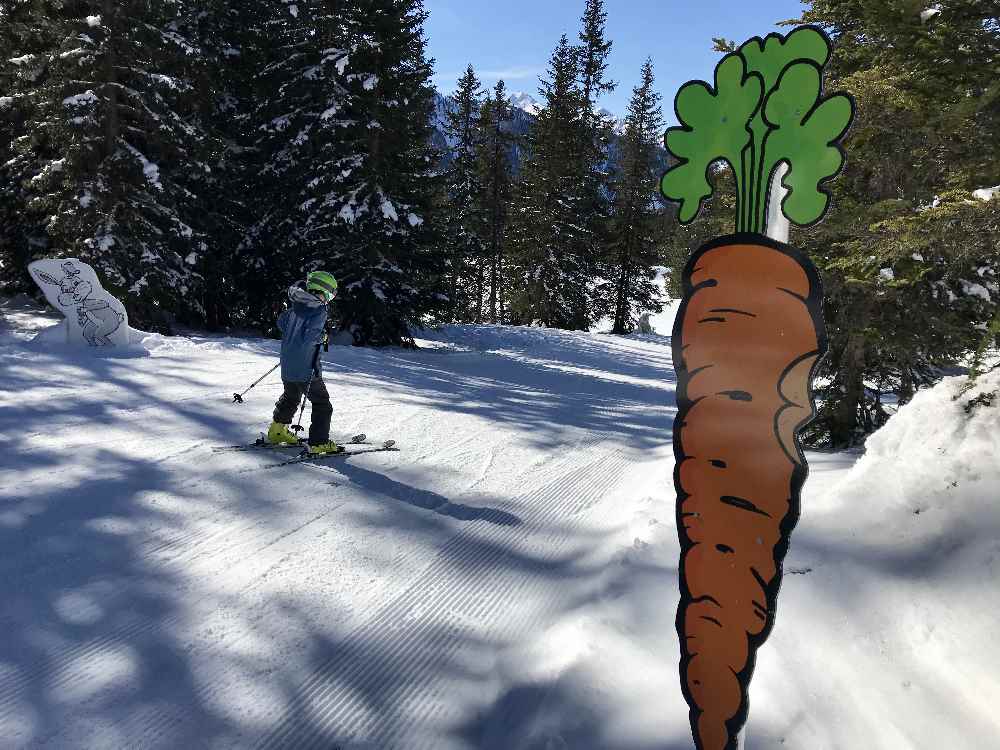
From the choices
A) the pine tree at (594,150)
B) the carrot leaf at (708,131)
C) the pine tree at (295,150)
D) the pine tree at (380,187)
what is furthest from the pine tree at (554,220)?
the carrot leaf at (708,131)

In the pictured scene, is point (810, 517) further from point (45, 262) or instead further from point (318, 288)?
point (45, 262)

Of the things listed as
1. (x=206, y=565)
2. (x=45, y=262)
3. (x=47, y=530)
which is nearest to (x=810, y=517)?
(x=206, y=565)

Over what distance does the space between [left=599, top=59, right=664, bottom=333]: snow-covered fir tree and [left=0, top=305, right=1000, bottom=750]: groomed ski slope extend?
2439 cm

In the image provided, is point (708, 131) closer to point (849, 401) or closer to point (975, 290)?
point (975, 290)

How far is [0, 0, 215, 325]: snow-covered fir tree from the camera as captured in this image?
13.4m

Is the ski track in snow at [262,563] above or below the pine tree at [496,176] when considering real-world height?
below

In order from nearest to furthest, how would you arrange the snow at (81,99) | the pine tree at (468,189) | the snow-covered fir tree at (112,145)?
the snow at (81,99) → the snow-covered fir tree at (112,145) → the pine tree at (468,189)

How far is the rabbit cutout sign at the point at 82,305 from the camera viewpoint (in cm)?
1038

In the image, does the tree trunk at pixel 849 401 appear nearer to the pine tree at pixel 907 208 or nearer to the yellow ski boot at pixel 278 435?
the pine tree at pixel 907 208

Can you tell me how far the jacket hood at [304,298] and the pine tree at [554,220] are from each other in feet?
71.5

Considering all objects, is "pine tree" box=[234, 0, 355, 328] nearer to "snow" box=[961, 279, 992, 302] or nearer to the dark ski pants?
the dark ski pants

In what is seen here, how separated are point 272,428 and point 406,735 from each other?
14.0 feet

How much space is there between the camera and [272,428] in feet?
20.7

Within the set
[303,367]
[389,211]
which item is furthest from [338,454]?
[389,211]
